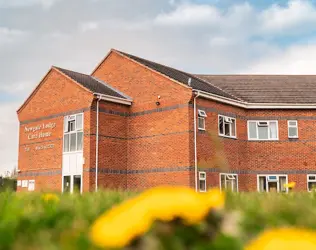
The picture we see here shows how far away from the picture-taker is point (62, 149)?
80.4 ft

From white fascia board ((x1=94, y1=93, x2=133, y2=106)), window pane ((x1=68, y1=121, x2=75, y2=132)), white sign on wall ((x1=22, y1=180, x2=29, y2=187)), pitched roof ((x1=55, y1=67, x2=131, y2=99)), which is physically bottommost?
white sign on wall ((x1=22, y1=180, x2=29, y2=187))

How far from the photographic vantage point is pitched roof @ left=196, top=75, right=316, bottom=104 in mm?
26625

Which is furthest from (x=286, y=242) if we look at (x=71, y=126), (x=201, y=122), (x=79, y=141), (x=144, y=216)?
(x=71, y=126)

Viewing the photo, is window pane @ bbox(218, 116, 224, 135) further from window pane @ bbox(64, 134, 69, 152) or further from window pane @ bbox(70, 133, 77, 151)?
window pane @ bbox(64, 134, 69, 152)

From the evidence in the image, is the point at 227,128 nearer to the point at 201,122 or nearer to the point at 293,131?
the point at 201,122

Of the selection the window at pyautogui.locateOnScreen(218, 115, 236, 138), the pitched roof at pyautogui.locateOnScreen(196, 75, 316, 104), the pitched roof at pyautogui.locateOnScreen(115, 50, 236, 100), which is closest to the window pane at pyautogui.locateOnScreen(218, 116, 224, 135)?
the window at pyautogui.locateOnScreen(218, 115, 236, 138)

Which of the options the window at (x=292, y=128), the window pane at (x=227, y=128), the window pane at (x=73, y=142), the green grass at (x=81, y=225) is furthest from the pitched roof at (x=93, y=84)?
the green grass at (x=81, y=225)

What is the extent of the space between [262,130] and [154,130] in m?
6.93

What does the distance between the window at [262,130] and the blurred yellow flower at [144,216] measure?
83.0ft

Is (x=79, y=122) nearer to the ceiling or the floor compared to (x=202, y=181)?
nearer to the ceiling

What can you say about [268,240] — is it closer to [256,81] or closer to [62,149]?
[62,149]

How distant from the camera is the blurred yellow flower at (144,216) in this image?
100 cm

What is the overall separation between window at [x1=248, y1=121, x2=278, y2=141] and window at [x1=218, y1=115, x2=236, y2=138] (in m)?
1.38

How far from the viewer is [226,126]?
24.9m
